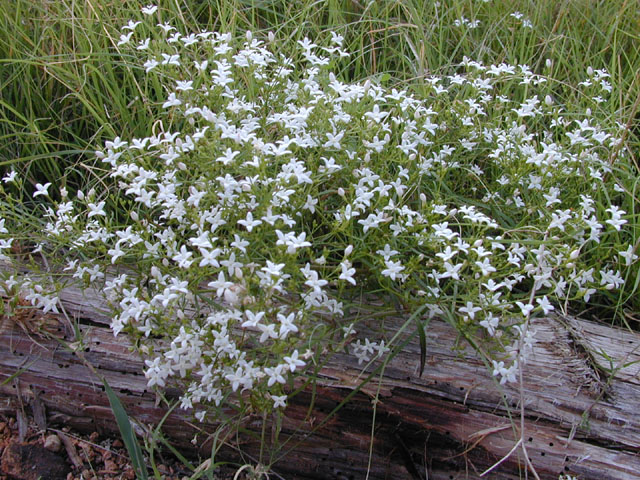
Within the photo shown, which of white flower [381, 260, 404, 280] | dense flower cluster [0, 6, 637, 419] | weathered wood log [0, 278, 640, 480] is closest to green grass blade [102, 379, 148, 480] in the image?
dense flower cluster [0, 6, 637, 419]

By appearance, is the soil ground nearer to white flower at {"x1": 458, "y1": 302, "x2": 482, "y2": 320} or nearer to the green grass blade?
the green grass blade

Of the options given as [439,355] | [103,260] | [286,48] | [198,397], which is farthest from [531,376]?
[286,48]

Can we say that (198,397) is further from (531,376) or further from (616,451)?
(616,451)

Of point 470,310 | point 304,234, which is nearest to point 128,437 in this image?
point 304,234

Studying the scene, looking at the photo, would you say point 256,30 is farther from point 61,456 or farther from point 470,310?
point 61,456

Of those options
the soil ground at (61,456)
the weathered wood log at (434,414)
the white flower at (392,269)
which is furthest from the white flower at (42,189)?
the white flower at (392,269)

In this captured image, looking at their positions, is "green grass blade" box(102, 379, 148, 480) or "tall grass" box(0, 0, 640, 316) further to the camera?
"tall grass" box(0, 0, 640, 316)
